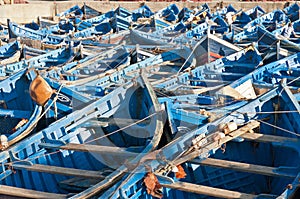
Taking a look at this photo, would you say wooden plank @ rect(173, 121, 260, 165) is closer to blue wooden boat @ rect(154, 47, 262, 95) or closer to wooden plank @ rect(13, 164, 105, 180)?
wooden plank @ rect(13, 164, 105, 180)

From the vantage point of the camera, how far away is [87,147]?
720cm

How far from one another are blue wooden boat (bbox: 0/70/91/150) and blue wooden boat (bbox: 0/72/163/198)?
0.47 metres

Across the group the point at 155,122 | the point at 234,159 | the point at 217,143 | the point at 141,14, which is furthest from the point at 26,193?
the point at 141,14

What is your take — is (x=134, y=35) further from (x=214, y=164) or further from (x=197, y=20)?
(x=214, y=164)

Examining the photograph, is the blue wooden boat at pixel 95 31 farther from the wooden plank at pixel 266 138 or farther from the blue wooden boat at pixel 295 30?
the wooden plank at pixel 266 138

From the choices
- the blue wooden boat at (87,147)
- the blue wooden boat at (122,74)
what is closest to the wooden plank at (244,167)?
the blue wooden boat at (87,147)

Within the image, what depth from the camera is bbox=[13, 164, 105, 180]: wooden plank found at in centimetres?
668

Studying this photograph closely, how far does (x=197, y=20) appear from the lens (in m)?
16.9

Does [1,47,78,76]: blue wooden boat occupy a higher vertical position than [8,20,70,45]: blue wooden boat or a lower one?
higher

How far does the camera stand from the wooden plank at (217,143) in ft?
21.9

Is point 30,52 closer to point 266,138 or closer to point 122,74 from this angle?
point 122,74

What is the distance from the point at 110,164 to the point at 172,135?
112 centimetres

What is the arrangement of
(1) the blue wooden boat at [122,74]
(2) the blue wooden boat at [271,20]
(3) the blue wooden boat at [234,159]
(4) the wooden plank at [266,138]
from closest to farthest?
(3) the blue wooden boat at [234,159]
(4) the wooden plank at [266,138]
(1) the blue wooden boat at [122,74]
(2) the blue wooden boat at [271,20]

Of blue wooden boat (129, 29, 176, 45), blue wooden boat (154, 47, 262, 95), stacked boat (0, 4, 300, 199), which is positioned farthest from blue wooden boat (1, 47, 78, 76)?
blue wooden boat (154, 47, 262, 95)
